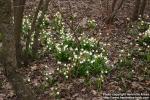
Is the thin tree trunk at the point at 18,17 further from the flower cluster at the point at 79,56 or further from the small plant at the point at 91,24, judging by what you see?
the small plant at the point at 91,24

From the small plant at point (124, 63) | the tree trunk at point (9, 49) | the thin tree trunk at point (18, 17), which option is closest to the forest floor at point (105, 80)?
the small plant at point (124, 63)

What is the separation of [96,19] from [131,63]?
139 inches

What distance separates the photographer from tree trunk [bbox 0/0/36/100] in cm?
475

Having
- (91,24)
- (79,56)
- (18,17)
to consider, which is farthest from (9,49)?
(91,24)

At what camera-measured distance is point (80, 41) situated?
8180 mm

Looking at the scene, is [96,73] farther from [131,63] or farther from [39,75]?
[39,75]

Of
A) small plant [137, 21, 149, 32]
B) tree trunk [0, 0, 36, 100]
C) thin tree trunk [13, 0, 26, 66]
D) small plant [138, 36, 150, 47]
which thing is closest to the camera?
tree trunk [0, 0, 36, 100]

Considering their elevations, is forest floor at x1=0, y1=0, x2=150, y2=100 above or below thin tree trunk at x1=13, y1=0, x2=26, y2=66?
below

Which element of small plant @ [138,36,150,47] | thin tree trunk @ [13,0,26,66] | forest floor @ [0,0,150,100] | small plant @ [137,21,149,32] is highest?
thin tree trunk @ [13,0,26,66]

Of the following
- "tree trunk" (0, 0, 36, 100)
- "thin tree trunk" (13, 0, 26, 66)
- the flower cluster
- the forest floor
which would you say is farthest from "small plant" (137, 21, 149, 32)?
"tree trunk" (0, 0, 36, 100)

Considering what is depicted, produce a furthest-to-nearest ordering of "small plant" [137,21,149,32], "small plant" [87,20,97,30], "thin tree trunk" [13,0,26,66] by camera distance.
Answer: "small plant" [87,20,97,30], "small plant" [137,21,149,32], "thin tree trunk" [13,0,26,66]

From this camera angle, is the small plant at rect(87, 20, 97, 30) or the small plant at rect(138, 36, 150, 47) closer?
the small plant at rect(138, 36, 150, 47)

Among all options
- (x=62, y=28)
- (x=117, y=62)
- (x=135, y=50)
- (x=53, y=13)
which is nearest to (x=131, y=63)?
(x=117, y=62)

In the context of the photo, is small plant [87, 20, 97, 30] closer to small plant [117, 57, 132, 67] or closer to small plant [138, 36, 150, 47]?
small plant [138, 36, 150, 47]
